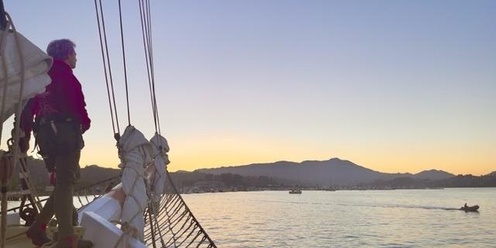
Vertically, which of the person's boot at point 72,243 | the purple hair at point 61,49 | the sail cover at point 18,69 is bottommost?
the person's boot at point 72,243

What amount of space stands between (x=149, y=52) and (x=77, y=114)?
5046mm

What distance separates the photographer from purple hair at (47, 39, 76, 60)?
11.3 feet

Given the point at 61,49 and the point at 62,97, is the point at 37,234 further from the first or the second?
the point at 61,49

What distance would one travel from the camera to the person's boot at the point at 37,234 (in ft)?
11.4

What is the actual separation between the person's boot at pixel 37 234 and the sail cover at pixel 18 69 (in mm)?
1359

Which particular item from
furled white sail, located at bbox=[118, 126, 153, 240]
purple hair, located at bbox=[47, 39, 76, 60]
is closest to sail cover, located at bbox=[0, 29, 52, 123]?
purple hair, located at bbox=[47, 39, 76, 60]

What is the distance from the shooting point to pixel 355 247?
37188mm

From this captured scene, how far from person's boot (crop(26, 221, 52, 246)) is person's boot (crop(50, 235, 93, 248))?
40cm

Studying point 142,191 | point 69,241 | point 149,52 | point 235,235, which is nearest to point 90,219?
point 69,241

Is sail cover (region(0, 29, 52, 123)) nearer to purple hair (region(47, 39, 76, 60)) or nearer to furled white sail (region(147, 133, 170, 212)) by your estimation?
purple hair (region(47, 39, 76, 60))

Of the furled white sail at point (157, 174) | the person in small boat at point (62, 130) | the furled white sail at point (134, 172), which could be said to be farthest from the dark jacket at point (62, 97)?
the furled white sail at point (157, 174)

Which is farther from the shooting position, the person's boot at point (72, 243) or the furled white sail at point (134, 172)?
the furled white sail at point (134, 172)

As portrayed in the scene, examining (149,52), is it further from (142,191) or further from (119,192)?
(142,191)

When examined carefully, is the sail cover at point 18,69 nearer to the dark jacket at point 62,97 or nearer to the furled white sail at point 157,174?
the dark jacket at point 62,97
